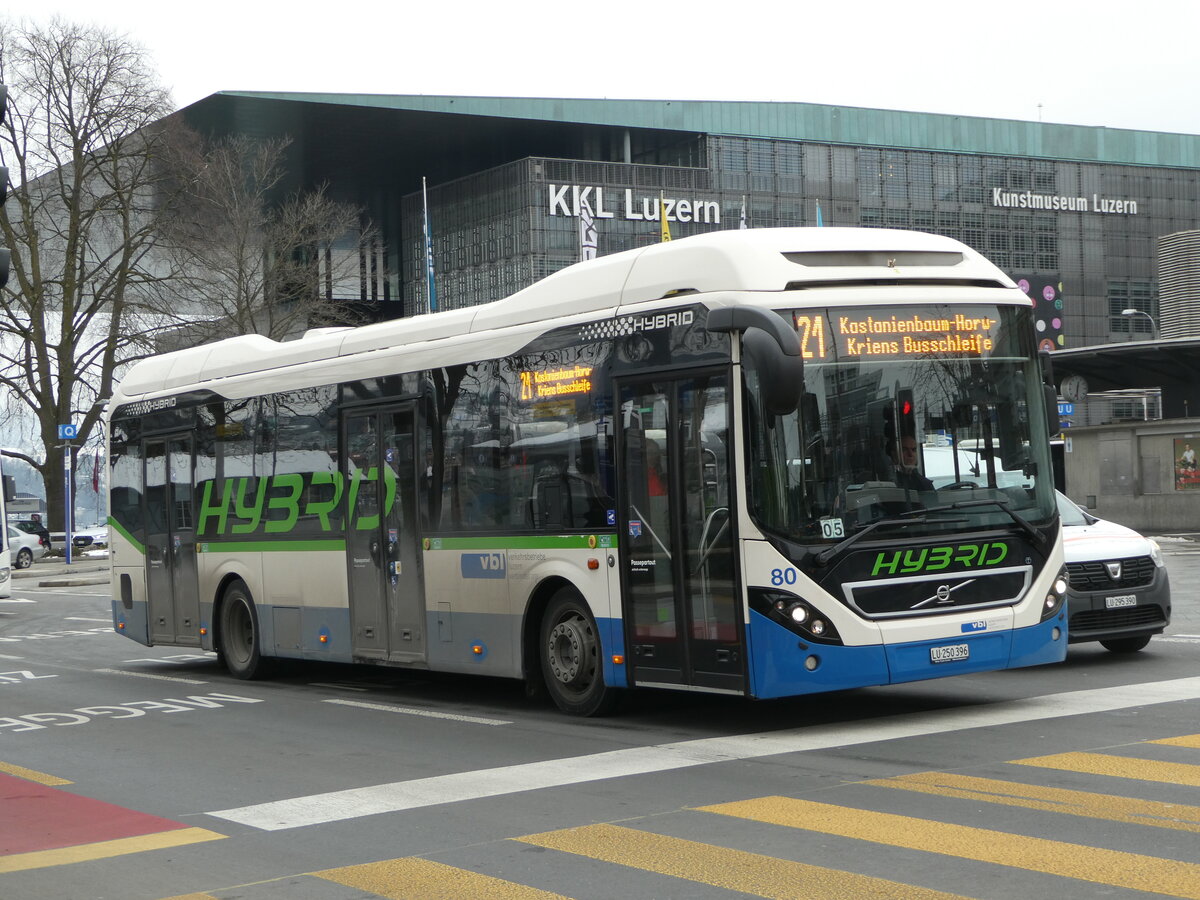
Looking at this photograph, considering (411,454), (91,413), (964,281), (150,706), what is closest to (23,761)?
(150,706)

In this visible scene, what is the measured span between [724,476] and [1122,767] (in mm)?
3067

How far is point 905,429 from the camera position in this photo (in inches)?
404


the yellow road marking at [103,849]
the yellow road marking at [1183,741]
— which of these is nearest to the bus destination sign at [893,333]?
the yellow road marking at [1183,741]

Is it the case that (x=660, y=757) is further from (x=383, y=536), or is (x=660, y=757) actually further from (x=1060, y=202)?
(x=1060, y=202)

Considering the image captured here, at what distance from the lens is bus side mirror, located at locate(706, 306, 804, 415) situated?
943cm

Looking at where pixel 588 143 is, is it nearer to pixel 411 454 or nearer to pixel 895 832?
pixel 411 454

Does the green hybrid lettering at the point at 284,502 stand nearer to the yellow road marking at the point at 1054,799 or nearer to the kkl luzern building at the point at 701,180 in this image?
the yellow road marking at the point at 1054,799

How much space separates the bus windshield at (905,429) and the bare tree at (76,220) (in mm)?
40210

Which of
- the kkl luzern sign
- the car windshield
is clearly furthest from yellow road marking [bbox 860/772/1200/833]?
the kkl luzern sign

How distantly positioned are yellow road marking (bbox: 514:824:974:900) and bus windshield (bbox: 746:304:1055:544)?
10.2ft

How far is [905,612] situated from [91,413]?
42.7 m

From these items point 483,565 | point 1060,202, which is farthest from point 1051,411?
point 1060,202

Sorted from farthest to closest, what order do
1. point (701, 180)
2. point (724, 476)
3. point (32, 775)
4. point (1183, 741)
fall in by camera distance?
point (701, 180) < point (32, 775) < point (724, 476) < point (1183, 741)

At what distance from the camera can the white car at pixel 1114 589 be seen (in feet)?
44.5
